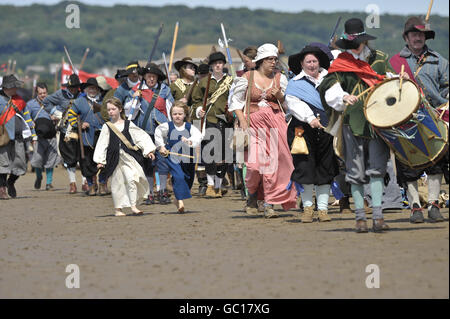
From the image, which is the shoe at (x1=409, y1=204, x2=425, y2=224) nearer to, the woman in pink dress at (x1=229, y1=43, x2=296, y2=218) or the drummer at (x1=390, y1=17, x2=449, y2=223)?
the drummer at (x1=390, y1=17, x2=449, y2=223)

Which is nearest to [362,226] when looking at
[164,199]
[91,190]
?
[164,199]

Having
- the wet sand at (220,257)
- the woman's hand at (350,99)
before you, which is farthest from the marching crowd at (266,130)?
the wet sand at (220,257)

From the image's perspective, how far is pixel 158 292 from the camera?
702 cm

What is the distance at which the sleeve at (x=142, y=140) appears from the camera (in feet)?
43.9

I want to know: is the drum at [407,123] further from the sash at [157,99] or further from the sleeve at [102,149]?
the sash at [157,99]

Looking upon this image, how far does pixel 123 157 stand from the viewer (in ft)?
44.1

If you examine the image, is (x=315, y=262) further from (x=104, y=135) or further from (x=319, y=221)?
(x=104, y=135)

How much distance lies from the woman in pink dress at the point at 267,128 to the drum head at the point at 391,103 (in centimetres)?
270

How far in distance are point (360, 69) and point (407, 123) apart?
0.67m

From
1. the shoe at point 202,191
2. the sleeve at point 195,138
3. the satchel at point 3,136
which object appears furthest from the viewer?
the satchel at point 3,136

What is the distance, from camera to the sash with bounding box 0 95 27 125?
58.1ft

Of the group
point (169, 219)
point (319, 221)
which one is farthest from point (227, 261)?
point (169, 219)

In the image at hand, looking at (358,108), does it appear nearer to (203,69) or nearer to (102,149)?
(102,149)

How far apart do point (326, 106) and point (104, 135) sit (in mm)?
4026
